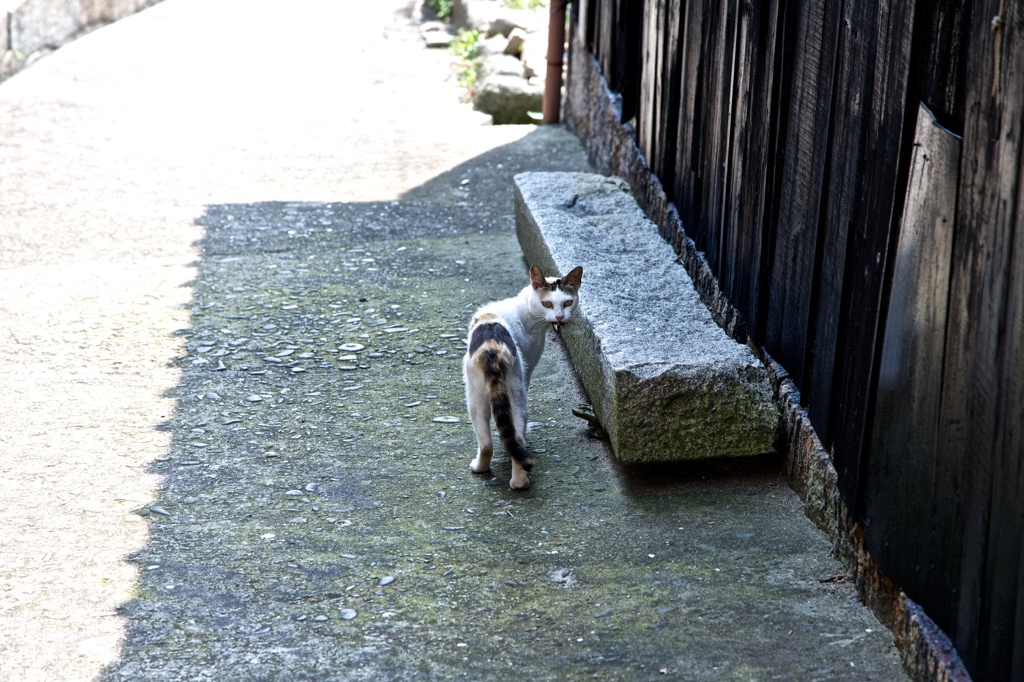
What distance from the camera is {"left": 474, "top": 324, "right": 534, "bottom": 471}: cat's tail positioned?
13.9 feet

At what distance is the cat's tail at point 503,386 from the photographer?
13.9 feet

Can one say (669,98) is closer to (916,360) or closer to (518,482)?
(518,482)

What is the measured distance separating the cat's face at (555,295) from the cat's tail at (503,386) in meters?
0.31

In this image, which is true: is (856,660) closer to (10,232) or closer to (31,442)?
(31,442)

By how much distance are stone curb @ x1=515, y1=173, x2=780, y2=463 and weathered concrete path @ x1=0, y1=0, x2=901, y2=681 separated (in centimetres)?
23

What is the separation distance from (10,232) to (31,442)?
3063 millimetres

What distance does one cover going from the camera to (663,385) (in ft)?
14.0

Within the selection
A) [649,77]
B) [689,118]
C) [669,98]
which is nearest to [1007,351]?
[689,118]

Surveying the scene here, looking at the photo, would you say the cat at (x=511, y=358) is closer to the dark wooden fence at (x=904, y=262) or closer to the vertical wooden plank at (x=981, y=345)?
the dark wooden fence at (x=904, y=262)

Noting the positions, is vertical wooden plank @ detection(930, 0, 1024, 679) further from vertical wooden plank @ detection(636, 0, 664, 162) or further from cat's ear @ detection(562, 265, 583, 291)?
vertical wooden plank @ detection(636, 0, 664, 162)

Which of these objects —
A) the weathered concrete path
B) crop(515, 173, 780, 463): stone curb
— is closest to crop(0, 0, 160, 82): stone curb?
the weathered concrete path

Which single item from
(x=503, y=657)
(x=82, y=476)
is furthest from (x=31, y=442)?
(x=503, y=657)

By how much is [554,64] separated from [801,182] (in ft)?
19.7

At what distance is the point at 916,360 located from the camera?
3.12 m
